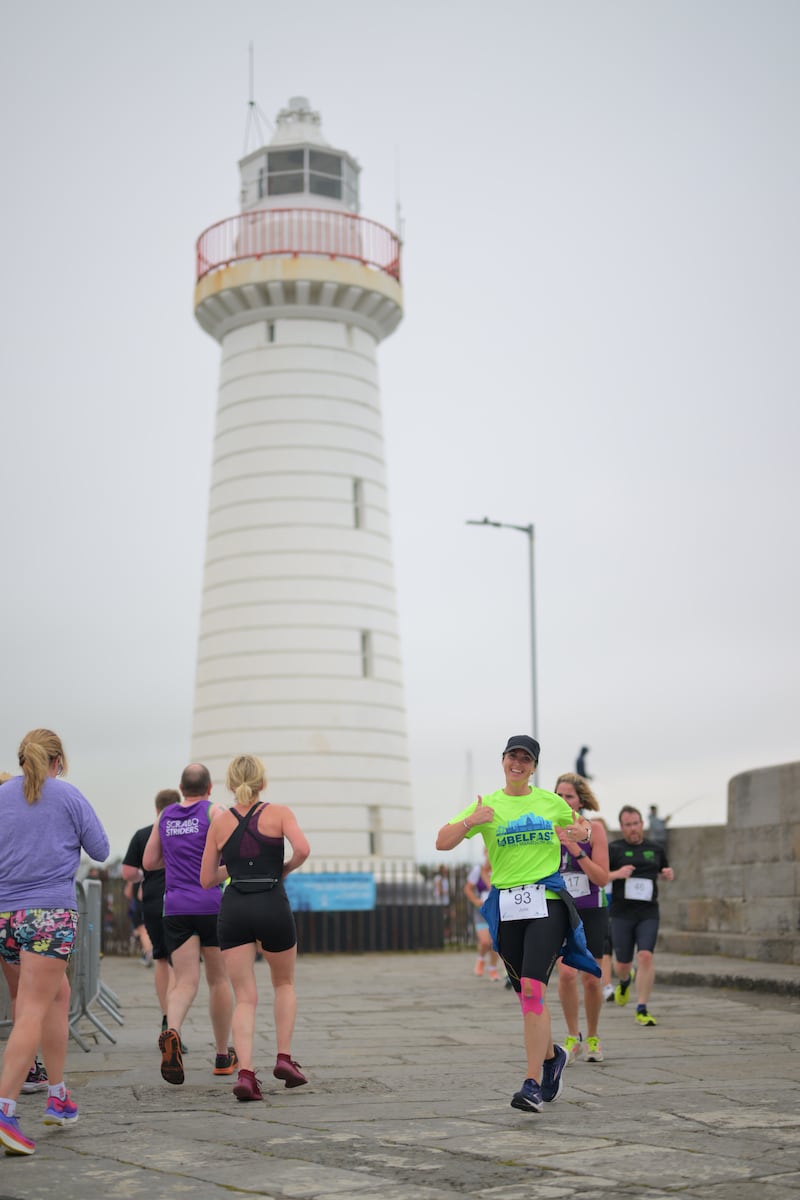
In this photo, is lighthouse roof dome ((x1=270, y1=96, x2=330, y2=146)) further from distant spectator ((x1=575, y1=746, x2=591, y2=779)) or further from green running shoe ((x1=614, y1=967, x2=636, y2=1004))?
green running shoe ((x1=614, y1=967, x2=636, y2=1004))

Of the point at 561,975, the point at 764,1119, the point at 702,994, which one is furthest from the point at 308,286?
the point at 764,1119

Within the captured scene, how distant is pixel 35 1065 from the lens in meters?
9.47

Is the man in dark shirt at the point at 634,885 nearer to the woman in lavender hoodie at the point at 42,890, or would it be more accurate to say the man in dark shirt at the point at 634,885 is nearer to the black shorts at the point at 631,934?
the black shorts at the point at 631,934

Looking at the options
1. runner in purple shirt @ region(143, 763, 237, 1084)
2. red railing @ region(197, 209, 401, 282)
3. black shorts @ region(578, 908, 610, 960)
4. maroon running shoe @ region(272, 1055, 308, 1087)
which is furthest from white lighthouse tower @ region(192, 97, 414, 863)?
maroon running shoe @ region(272, 1055, 308, 1087)

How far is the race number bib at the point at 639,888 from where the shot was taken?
42.6ft

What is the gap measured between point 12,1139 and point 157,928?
4.54 metres

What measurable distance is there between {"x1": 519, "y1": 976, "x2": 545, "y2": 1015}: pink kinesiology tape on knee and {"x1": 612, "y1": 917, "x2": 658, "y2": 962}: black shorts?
4981mm

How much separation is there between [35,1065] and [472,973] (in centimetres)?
1224

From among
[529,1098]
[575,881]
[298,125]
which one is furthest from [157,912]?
[298,125]

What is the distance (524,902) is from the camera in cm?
807

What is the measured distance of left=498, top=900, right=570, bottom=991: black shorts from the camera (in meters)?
8.00

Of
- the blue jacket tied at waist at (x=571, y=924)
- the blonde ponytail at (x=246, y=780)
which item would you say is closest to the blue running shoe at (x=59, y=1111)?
the blonde ponytail at (x=246, y=780)

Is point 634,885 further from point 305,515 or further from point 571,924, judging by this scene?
point 305,515

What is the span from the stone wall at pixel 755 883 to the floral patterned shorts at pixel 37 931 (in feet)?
37.2
